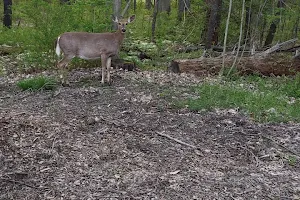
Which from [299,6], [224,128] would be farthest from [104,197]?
[299,6]

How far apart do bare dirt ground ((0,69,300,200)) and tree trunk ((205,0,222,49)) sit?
5.23 metres

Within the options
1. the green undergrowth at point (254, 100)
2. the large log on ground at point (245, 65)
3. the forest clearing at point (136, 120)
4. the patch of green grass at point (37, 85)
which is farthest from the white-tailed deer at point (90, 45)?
the large log on ground at point (245, 65)

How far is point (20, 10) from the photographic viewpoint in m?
9.38

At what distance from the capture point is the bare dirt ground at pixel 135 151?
4.24 m

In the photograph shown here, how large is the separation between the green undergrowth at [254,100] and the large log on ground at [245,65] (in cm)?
104

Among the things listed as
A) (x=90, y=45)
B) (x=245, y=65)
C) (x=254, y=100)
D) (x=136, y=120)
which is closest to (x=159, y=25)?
(x=245, y=65)

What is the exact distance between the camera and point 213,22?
11852 mm

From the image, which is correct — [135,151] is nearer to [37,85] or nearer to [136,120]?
[136,120]

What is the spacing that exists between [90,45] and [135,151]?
3.70m

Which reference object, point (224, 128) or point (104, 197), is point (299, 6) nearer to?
point (224, 128)

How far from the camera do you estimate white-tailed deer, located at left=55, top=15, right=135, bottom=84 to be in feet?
26.3

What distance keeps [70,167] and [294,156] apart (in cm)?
292

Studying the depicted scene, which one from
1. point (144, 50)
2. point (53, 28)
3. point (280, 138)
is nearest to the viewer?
point (280, 138)

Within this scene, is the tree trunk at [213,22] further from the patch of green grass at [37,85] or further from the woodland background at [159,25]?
the patch of green grass at [37,85]
